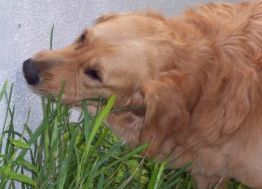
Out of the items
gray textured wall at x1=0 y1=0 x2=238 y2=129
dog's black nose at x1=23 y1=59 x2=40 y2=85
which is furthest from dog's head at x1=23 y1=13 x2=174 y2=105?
gray textured wall at x1=0 y1=0 x2=238 y2=129

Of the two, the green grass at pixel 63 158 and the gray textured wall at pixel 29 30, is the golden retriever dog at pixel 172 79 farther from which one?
the gray textured wall at pixel 29 30

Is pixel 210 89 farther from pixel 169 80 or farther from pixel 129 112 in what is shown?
pixel 129 112

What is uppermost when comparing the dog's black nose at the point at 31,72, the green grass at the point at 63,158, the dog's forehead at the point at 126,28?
the dog's forehead at the point at 126,28

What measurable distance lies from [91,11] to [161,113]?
37.9 inches

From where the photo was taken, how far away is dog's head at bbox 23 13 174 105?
1812mm

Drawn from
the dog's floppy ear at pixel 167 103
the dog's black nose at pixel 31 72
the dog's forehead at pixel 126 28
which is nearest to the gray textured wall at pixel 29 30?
the dog's black nose at pixel 31 72

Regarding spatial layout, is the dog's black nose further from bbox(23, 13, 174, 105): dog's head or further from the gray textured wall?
the gray textured wall

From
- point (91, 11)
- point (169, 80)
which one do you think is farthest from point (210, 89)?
point (91, 11)

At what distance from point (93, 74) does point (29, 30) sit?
0.50 metres

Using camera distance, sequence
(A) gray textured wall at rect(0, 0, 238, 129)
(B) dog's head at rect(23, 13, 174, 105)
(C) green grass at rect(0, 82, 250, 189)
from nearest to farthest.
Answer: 1. (C) green grass at rect(0, 82, 250, 189)
2. (B) dog's head at rect(23, 13, 174, 105)
3. (A) gray textured wall at rect(0, 0, 238, 129)

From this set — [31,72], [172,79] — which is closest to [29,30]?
[31,72]

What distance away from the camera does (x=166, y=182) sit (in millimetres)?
1942

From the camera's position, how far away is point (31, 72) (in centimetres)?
188

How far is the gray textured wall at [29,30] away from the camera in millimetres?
2088
